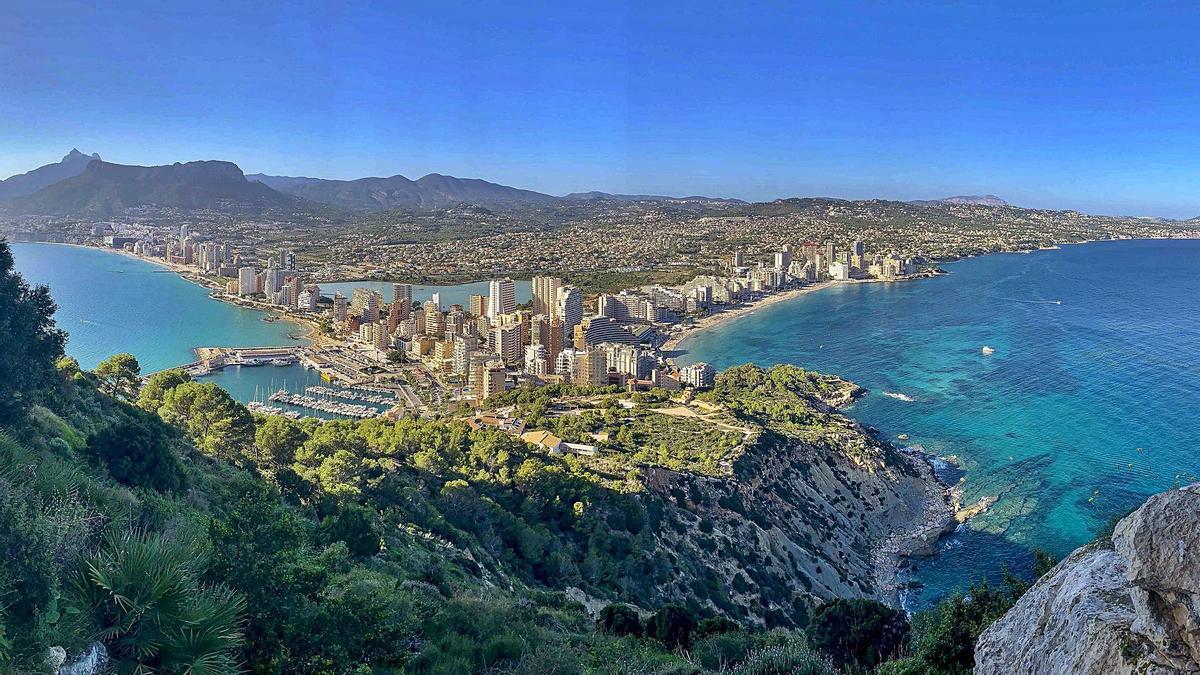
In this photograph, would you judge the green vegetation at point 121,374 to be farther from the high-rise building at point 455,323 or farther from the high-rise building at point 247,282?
the high-rise building at point 247,282

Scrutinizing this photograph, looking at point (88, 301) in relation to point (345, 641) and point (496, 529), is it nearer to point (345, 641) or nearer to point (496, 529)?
point (496, 529)

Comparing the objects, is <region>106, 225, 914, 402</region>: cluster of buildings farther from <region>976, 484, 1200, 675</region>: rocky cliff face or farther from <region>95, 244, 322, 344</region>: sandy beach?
<region>976, 484, 1200, 675</region>: rocky cliff face

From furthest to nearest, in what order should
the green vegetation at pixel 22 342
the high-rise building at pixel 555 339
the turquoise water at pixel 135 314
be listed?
the high-rise building at pixel 555 339 < the turquoise water at pixel 135 314 < the green vegetation at pixel 22 342

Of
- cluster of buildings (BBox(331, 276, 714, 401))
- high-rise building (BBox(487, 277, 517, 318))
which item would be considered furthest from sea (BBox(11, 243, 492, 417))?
high-rise building (BBox(487, 277, 517, 318))

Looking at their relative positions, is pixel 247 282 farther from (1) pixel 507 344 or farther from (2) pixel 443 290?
(1) pixel 507 344

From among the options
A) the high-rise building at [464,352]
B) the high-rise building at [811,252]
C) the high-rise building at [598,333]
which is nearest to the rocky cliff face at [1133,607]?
the high-rise building at [464,352]

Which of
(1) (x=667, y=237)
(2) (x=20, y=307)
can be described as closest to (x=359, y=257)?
(1) (x=667, y=237)

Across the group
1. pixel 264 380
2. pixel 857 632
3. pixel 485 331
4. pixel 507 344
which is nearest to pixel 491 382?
pixel 507 344
